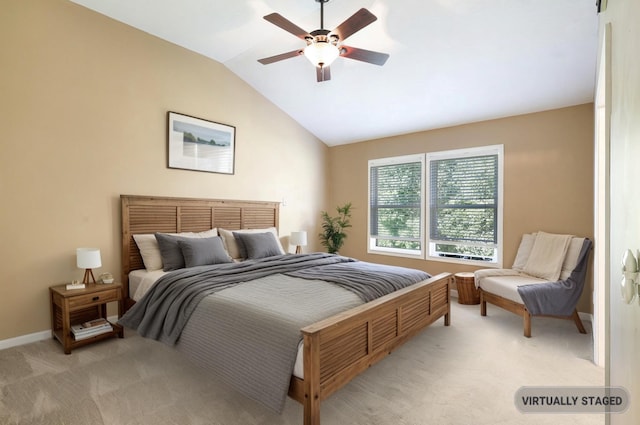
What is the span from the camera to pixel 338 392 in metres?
2.23

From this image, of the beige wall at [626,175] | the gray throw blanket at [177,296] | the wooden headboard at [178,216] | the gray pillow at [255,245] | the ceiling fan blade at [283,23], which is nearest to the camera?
the beige wall at [626,175]

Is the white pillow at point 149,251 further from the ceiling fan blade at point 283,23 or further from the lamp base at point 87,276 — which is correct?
the ceiling fan blade at point 283,23

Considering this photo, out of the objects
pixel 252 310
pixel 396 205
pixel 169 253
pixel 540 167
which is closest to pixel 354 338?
pixel 252 310

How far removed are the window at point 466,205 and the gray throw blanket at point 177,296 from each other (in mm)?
2659

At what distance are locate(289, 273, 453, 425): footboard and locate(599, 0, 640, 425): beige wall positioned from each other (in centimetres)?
126

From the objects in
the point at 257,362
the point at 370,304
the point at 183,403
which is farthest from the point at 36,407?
the point at 370,304

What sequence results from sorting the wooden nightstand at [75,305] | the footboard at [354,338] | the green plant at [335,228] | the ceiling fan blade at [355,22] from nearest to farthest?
the footboard at [354,338]
the ceiling fan blade at [355,22]
the wooden nightstand at [75,305]
the green plant at [335,228]

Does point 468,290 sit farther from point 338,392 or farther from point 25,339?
point 25,339

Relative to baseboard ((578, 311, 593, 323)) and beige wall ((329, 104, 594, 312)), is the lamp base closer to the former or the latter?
beige wall ((329, 104, 594, 312))

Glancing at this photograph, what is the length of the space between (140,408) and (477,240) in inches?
165

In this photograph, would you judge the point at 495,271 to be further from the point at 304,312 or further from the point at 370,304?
the point at 304,312

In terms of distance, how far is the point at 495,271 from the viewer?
12.6 ft

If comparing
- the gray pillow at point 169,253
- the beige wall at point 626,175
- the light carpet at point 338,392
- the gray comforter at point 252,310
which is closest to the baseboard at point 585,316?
the light carpet at point 338,392

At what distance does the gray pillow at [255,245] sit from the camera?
403 centimetres
